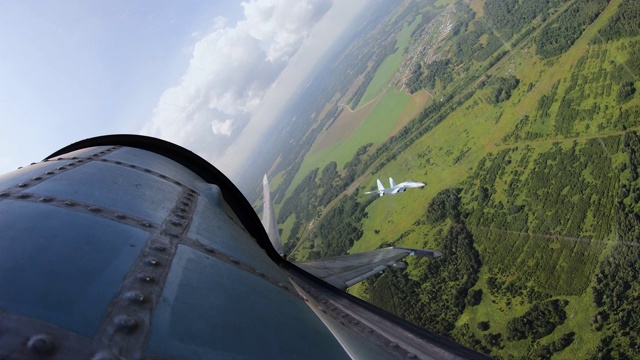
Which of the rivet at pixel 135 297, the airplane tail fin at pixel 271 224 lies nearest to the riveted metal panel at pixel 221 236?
the rivet at pixel 135 297

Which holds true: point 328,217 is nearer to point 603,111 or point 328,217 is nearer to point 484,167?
point 484,167

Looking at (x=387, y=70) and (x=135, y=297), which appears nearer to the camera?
(x=135, y=297)

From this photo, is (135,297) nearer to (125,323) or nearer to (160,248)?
(125,323)

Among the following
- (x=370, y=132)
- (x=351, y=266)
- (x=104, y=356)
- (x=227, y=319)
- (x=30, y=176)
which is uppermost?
(x=370, y=132)

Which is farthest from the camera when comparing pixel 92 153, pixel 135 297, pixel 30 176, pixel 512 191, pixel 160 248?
pixel 512 191

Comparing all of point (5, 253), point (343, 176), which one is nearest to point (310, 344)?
point (5, 253)

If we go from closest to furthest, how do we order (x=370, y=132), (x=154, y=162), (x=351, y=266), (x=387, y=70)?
1. (x=154, y=162)
2. (x=351, y=266)
3. (x=370, y=132)
4. (x=387, y=70)

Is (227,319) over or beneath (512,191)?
over

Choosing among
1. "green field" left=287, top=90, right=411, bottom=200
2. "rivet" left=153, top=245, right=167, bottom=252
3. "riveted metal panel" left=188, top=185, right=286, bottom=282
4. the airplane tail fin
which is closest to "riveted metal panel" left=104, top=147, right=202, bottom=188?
"riveted metal panel" left=188, top=185, right=286, bottom=282

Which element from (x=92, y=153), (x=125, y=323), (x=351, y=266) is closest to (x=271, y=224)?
(x=351, y=266)
